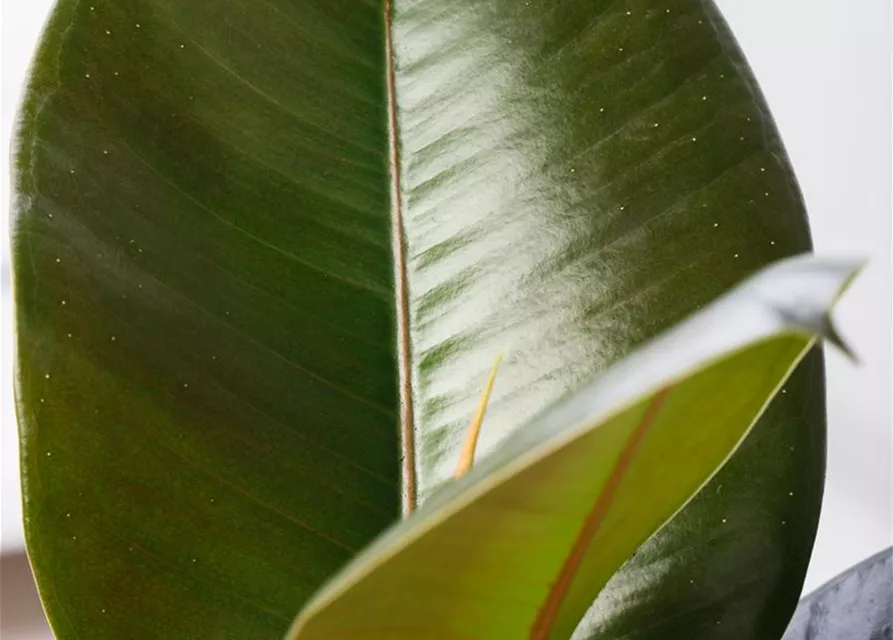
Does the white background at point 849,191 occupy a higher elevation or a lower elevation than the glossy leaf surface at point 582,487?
lower

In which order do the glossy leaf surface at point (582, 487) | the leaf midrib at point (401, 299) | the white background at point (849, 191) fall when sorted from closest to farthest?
the glossy leaf surface at point (582, 487)
the leaf midrib at point (401, 299)
the white background at point (849, 191)

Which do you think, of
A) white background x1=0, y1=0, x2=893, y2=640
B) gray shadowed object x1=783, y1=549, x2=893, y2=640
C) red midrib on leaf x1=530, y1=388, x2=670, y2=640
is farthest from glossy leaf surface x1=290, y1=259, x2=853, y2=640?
white background x1=0, y1=0, x2=893, y2=640

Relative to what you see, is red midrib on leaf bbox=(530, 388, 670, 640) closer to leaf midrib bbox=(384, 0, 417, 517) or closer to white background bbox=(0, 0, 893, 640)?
leaf midrib bbox=(384, 0, 417, 517)

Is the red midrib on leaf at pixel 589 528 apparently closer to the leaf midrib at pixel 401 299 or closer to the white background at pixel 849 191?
the leaf midrib at pixel 401 299

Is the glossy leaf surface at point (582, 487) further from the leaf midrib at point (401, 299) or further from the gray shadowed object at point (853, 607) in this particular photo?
the gray shadowed object at point (853, 607)

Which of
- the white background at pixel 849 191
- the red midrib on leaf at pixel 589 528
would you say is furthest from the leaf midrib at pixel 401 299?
the white background at pixel 849 191

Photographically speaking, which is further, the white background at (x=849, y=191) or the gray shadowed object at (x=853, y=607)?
the white background at (x=849, y=191)

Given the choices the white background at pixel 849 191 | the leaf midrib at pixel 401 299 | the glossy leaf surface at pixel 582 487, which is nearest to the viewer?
the glossy leaf surface at pixel 582 487
